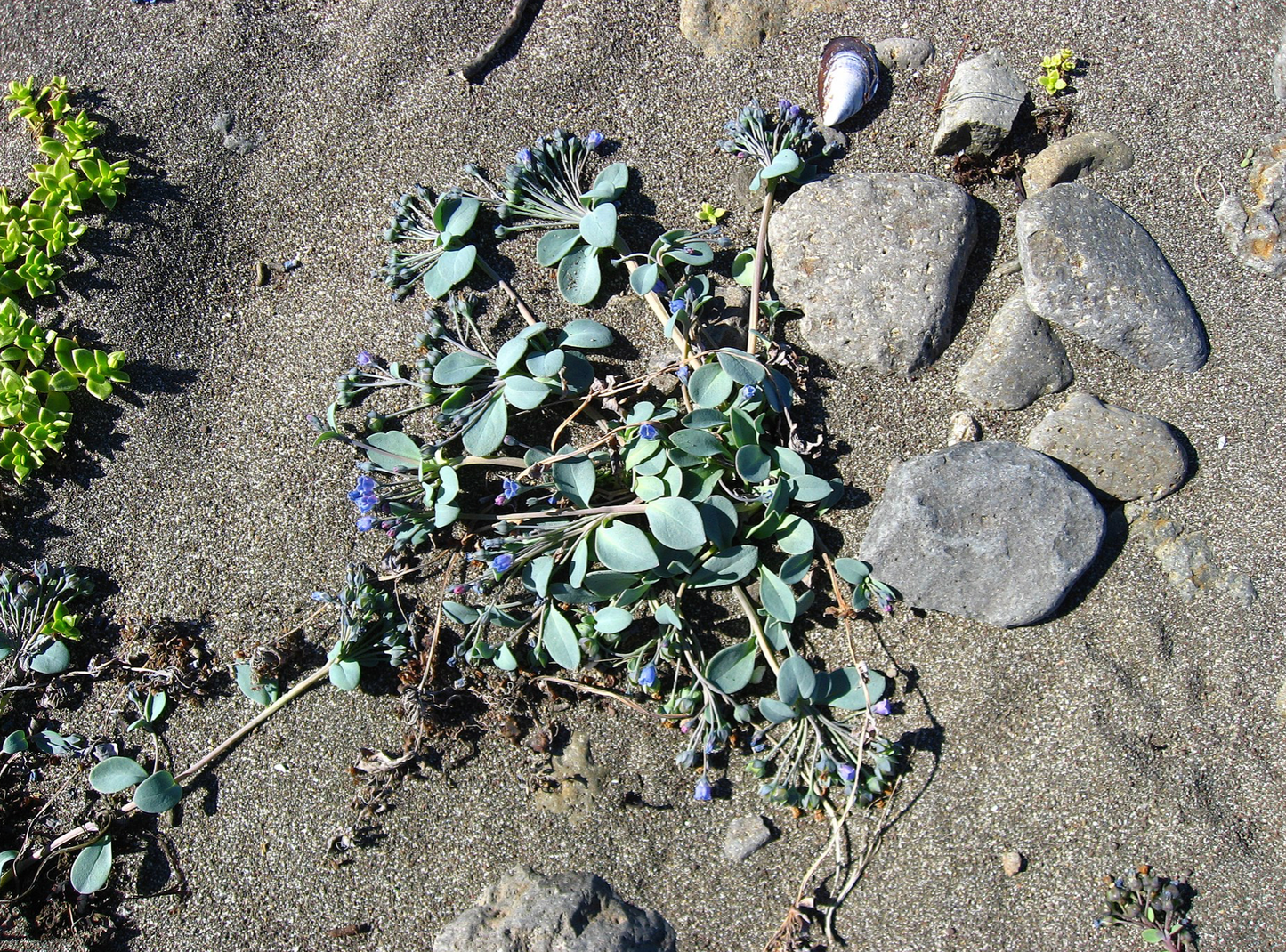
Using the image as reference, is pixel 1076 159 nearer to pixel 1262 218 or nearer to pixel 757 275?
pixel 1262 218

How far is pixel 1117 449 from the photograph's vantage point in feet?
6.86

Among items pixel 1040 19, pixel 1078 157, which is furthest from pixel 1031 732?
pixel 1040 19

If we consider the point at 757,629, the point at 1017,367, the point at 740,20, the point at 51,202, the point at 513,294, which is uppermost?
the point at 51,202

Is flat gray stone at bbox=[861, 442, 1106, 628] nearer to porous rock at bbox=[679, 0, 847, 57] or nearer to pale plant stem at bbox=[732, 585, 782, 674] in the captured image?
pale plant stem at bbox=[732, 585, 782, 674]

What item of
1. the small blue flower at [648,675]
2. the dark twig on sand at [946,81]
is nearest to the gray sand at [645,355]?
the dark twig on sand at [946,81]

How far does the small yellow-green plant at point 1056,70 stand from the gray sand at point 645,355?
62 mm

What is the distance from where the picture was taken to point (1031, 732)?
201 cm

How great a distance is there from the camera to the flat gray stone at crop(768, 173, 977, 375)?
7.07 ft

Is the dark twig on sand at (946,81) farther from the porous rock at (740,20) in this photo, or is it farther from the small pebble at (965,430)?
the small pebble at (965,430)

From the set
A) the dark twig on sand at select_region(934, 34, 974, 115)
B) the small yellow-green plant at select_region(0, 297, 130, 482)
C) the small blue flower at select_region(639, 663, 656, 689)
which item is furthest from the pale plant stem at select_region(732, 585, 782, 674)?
the small yellow-green plant at select_region(0, 297, 130, 482)

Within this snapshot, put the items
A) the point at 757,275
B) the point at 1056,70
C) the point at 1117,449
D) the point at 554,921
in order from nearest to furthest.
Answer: the point at 554,921
the point at 1117,449
the point at 757,275
the point at 1056,70

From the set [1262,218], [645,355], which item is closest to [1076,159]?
[1262,218]

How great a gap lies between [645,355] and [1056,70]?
146cm

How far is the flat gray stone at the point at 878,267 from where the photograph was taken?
7.07 feet
